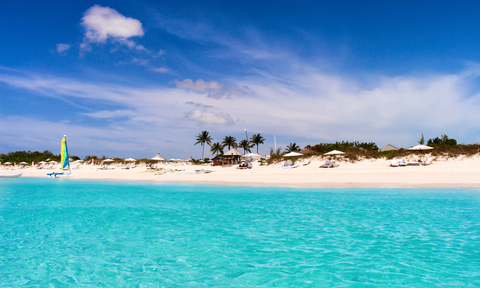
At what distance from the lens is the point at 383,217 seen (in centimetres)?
1040

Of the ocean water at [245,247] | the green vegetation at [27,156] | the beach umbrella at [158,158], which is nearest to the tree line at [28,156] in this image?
the green vegetation at [27,156]

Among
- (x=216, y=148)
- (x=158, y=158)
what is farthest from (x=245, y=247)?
(x=216, y=148)

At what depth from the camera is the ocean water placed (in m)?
5.36

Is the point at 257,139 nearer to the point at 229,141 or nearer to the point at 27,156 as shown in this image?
the point at 229,141

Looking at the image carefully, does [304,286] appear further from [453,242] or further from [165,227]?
[165,227]

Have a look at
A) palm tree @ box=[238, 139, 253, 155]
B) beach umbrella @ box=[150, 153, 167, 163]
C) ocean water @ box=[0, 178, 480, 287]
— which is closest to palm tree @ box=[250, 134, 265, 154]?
palm tree @ box=[238, 139, 253, 155]

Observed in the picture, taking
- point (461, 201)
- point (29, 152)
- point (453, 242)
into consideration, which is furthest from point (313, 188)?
point (29, 152)

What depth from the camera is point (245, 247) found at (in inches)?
282

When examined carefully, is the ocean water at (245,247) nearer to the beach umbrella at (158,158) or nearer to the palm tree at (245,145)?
the beach umbrella at (158,158)

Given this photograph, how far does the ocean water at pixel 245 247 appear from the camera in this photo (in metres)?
5.36

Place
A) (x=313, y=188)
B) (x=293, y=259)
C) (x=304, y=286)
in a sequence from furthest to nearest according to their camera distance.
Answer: (x=313, y=188) < (x=293, y=259) < (x=304, y=286)

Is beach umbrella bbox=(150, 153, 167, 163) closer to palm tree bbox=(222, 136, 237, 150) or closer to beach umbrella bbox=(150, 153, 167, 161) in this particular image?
beach umbrella bbox=(150, 153, 167, 161)

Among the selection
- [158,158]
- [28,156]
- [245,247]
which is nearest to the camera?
[245,247]

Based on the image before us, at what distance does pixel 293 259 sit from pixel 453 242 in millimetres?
4443
